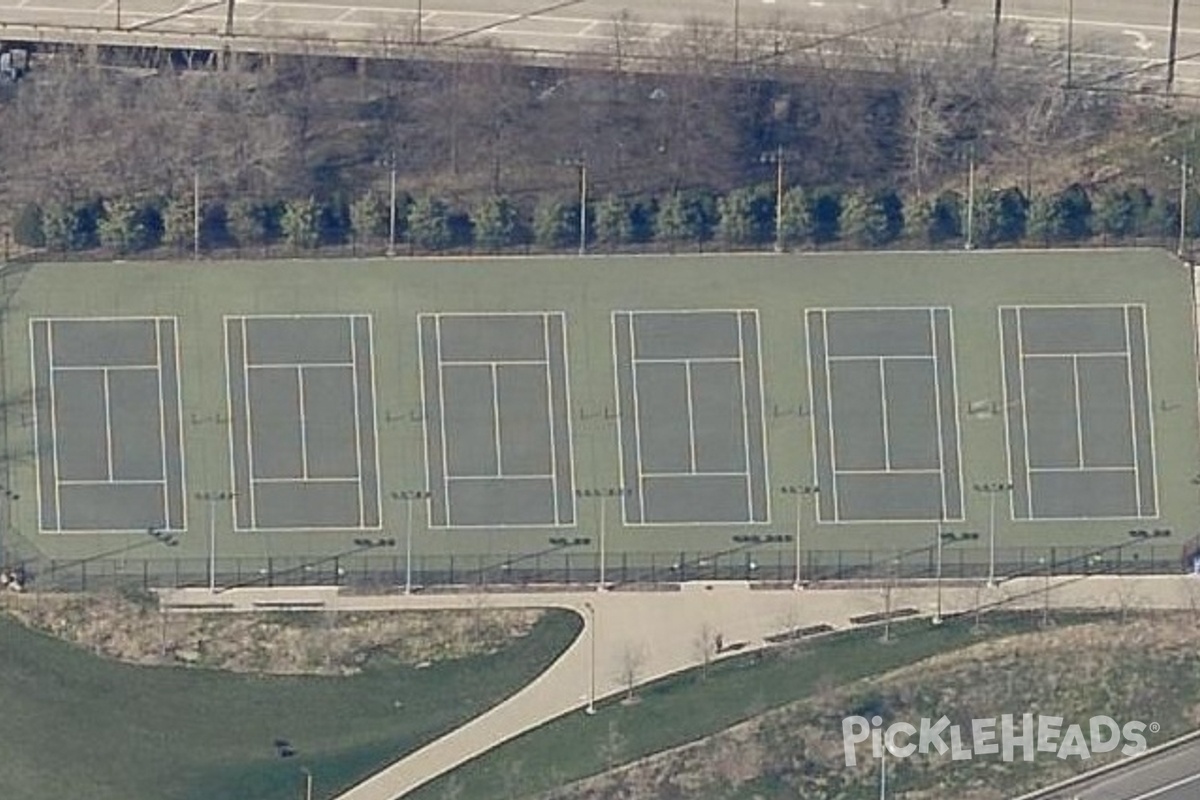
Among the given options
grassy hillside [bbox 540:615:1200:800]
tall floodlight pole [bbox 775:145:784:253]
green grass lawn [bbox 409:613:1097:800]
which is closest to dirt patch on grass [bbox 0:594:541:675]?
green grass lawn [bbox 409:613:1097:800]

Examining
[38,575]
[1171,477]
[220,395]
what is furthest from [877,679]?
[38,575]

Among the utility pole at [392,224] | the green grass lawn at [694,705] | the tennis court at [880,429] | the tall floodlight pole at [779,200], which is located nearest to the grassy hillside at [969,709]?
the green grass lawn at [694,705]

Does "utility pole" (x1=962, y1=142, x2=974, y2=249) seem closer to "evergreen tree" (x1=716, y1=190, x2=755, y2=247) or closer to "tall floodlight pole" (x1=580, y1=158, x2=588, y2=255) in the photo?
"evergreen tree" (x1=716, y1=190, x2=755, y2=247)

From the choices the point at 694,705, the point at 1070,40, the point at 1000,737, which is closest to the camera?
the point at 694,705

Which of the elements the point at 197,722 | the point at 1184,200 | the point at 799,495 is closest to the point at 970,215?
the point at 1184,200

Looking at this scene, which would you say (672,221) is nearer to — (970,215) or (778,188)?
(778,188)

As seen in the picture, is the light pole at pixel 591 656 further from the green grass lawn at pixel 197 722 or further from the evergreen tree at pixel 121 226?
the evergreen tree at pixel 121 226
